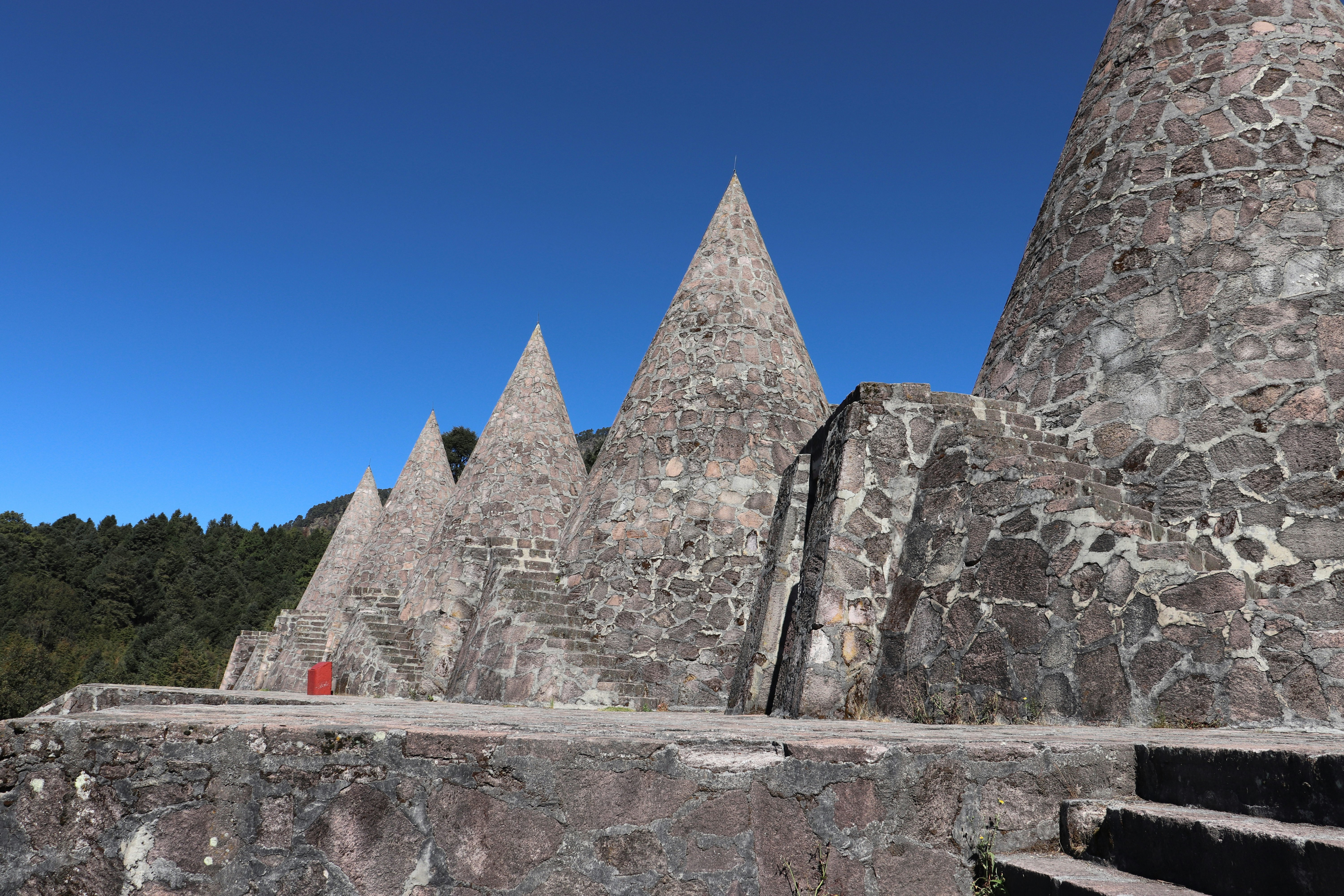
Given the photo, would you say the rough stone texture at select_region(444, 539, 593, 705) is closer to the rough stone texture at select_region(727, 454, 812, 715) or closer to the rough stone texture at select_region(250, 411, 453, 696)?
the rough stone texture at select_region(727, 454, 812, 715)

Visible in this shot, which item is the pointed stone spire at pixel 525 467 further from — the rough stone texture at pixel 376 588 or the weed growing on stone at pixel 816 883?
the weed growing on stone at pixel 816 883

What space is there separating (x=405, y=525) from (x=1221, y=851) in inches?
533

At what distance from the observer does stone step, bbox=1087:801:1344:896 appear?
150 centimetres

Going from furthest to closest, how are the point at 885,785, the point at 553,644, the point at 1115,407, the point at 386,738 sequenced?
the point at 553,644 < the point at 1115,407 < the point at 885,785 < the point at 386,738

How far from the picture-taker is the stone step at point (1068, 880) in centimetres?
169

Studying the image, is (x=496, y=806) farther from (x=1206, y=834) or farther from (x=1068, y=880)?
(x=1206, y=834)

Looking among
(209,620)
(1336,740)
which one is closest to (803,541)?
(1336,740)

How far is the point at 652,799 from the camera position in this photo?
2.05 metres

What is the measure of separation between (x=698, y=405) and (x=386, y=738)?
608cm

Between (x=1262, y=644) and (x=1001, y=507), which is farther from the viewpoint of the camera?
(x=1001, y=507)

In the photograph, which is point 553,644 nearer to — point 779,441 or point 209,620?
point 779,441

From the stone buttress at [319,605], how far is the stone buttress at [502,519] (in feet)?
13.4

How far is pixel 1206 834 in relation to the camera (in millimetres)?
1722

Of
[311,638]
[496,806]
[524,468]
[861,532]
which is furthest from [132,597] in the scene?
[496,806]
